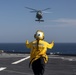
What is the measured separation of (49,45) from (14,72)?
22.9ft

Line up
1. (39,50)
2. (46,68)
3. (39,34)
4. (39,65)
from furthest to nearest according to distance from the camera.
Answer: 1. (46,68)
2. (39,50)
3. (39,65)
4. (39,34)

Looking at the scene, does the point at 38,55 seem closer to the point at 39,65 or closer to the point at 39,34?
the point at 39,65

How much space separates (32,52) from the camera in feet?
42.0

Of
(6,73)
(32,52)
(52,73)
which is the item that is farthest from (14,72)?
(32,52)

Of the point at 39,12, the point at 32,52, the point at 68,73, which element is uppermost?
the point at 39,12

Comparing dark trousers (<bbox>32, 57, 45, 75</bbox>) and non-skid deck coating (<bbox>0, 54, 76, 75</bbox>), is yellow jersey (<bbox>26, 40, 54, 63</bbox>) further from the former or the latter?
non-skid deck coating (<bbox>0, 54, 76, 75</bbox>)

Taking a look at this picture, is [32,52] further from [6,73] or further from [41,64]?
[6,73]

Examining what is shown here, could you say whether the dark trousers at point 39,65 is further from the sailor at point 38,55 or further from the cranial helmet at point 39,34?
the cranial helmet at point 39,34

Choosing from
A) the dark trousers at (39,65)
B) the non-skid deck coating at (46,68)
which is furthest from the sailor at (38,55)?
the non-skid deck coating at (46,68)

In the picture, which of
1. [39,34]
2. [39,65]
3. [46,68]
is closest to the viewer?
[39,34]

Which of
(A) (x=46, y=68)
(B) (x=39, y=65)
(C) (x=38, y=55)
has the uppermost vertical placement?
(C) (x=38, y=55)

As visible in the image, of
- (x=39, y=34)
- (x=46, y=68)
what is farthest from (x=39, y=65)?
(x=46, y=68)

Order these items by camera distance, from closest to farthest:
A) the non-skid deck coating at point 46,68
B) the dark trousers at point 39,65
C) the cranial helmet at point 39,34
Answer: the cranial helmet at point 39,34 < the dark trousers at point 39,65 < the non-skid deck coating at point 46,68

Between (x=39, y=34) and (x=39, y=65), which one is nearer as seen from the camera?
(x=39, y=34)
